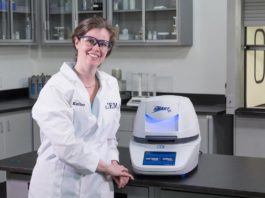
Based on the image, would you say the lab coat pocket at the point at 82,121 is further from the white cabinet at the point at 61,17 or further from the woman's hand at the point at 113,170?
the white cabinet at the point at 61,17

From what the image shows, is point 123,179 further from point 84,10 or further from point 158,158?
point 84,10

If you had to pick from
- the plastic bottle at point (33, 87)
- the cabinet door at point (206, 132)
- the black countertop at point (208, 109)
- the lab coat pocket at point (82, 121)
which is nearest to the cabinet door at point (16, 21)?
the plastic bottle at point (33, 87)

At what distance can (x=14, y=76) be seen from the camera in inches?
200

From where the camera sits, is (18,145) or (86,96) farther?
(18,145)

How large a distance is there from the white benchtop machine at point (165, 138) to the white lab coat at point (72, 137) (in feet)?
0.45

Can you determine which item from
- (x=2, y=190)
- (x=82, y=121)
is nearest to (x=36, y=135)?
(x=2, y=190)

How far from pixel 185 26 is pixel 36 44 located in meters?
1.59

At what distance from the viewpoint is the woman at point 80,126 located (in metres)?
1.83

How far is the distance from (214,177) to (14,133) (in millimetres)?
2817

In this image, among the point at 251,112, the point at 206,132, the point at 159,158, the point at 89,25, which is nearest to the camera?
the point at 89,25

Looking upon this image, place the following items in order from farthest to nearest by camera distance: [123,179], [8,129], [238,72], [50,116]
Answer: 1. [8,129]
2. [238,72]
3. [123,179]
4. [50,116]

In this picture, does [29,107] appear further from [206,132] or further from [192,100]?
[206,132]

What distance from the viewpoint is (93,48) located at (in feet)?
6.29


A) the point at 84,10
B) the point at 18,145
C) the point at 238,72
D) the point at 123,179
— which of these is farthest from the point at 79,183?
the point at 84,10
